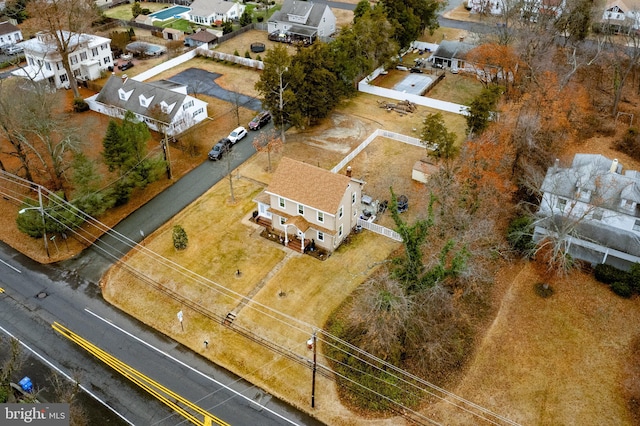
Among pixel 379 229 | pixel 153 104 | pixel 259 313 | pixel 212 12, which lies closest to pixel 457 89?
pixel 379 229

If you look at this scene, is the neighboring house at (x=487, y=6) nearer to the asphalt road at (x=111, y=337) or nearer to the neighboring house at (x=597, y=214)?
the neighboring house at (x=597, y=214)

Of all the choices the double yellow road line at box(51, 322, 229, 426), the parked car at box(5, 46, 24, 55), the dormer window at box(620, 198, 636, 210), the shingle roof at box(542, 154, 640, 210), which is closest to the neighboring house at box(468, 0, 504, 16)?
the shingle roof at box(542, 154, 640, 210)

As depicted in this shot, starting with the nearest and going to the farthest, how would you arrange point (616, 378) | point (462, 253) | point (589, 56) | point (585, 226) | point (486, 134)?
point (462, 253)
point (616, 378)
point (585, 226)
point (486, 134)
point (589, 56)

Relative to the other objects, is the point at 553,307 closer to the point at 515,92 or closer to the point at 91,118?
the point at 515,92

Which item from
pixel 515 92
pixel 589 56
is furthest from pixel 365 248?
pixel 589 56

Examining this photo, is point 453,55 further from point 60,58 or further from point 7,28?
point 7,28

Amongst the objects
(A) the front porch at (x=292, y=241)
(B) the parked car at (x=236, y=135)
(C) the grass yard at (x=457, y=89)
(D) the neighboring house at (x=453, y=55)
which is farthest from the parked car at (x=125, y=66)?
(D) the neighboring house at (x=453, y=55)

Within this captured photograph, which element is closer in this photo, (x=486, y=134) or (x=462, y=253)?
(x=462, y=253)
